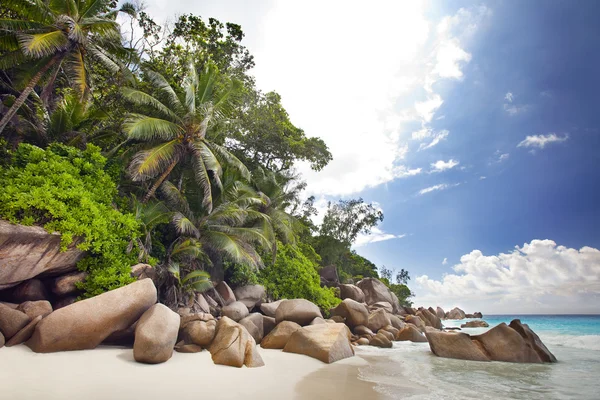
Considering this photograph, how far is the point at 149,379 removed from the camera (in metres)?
4.57

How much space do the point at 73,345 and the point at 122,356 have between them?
89 cm

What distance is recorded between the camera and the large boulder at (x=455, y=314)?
5681cm

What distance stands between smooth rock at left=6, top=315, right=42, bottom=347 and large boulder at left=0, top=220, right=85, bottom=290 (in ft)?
4.74

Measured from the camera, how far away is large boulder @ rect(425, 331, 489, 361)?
9.09 metres

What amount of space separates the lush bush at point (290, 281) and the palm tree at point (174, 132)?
6.70 m

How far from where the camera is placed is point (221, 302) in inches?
519

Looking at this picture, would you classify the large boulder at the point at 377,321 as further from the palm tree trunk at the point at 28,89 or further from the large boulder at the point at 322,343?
the palm tree trunk at the point at 28,89

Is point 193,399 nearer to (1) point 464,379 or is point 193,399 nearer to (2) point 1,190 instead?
(1) point 464,379

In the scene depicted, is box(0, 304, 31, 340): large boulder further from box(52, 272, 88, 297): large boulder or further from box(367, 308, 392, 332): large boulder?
box(367, 308, 392, 332): large boulder

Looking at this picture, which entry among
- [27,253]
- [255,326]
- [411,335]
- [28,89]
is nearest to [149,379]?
[27,253]

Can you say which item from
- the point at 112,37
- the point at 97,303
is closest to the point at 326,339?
the point at 97,303

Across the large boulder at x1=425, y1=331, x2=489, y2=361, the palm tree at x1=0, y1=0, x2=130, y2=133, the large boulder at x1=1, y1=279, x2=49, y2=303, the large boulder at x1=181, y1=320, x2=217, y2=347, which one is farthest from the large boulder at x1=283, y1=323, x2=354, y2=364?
the palm tree at x1=0, y1=0, x2=130, y2=133

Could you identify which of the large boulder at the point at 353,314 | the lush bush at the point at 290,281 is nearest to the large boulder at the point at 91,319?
the large boulder at the point at 353,314

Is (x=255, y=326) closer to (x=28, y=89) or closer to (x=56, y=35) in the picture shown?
(x=28, y=89)
